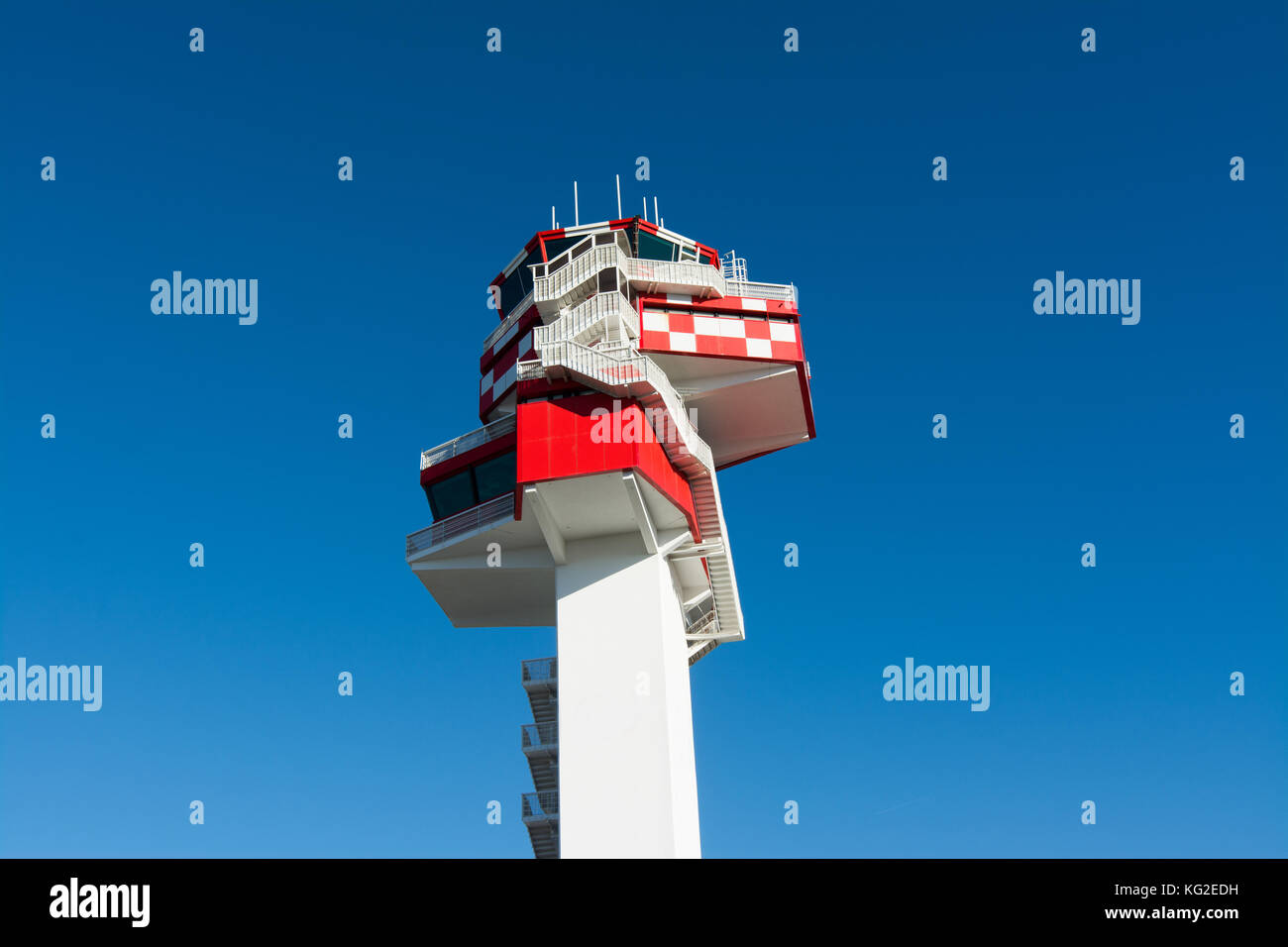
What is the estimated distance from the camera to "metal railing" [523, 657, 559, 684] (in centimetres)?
4688

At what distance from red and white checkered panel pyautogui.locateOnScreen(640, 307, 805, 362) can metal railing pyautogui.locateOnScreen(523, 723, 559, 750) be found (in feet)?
48.1

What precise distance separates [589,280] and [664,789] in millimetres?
18586

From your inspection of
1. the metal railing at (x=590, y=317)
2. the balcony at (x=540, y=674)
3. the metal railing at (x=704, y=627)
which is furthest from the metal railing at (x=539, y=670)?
the metal railing at (x=590, y=317)

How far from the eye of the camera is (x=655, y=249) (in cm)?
4794

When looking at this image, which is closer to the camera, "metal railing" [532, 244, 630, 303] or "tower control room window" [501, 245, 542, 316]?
"metal railing" [532, 244, 630, 303]

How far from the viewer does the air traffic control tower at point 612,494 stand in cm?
4031

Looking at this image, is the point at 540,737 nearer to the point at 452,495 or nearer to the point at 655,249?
the point at 452,495

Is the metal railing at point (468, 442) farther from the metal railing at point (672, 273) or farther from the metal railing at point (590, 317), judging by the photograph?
the metal railing at point (672, 273)

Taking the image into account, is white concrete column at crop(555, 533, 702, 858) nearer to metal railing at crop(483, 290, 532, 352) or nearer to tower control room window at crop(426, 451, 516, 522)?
tower control room window at crop(426, 451, 516, 522)

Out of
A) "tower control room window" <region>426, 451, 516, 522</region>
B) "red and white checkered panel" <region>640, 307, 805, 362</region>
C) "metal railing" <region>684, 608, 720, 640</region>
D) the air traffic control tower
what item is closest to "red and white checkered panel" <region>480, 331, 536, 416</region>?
the air traffic control tower

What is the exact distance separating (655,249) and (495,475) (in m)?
11.0

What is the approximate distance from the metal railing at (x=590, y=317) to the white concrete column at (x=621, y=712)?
7.50 m

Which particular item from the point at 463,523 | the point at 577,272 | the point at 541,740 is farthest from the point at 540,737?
the point at 577,272
